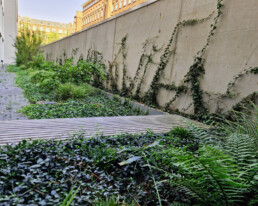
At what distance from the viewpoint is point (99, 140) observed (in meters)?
2.27

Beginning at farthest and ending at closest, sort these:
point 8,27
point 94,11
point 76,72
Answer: point 94,11
point 8,27
point 76,72

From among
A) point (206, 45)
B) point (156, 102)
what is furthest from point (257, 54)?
point (156, 102)

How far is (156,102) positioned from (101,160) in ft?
11.4

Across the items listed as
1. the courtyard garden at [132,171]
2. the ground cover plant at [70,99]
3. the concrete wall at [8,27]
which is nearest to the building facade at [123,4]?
the concrete wall at [8,27]

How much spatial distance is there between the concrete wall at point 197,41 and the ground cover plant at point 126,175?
1.75 m

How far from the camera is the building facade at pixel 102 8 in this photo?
26609 millimetres

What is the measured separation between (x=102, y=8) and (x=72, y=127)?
36.2 metres

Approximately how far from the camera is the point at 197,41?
4059 millimetres

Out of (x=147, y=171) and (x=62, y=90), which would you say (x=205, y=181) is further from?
(x=62, y=90)

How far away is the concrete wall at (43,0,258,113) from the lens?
3.20 m

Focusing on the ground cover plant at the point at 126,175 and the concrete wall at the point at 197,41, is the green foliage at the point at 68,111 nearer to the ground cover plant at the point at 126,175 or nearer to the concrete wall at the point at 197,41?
the concrete wall at the point at 197,41

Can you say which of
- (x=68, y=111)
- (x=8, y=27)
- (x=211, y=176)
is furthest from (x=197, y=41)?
(x=8, y=27)

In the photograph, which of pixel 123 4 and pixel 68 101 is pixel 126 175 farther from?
pixel 123 4

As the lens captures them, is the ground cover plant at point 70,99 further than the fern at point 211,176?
Yes
